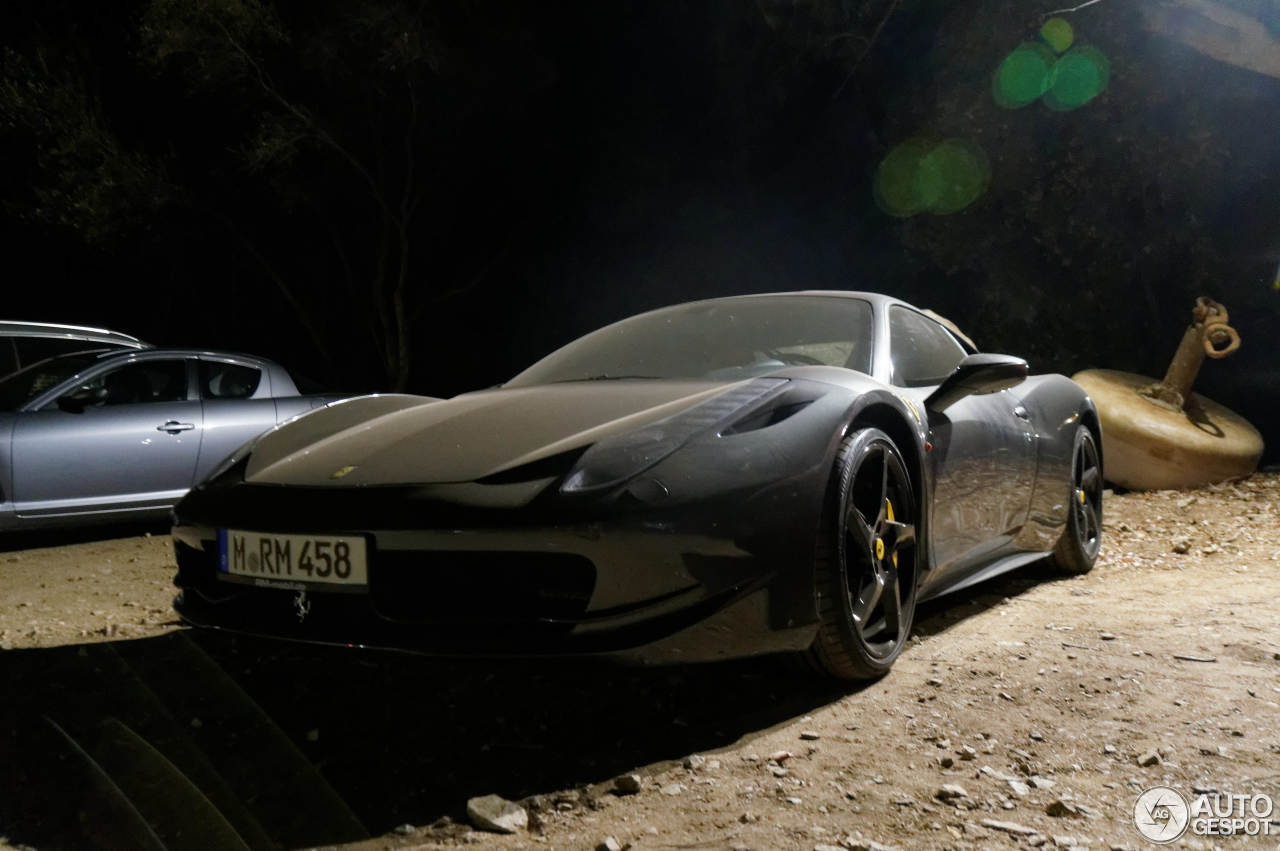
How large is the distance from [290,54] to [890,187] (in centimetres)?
845

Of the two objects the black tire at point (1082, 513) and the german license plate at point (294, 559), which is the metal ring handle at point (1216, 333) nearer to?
the black tire at point (1082, 513)

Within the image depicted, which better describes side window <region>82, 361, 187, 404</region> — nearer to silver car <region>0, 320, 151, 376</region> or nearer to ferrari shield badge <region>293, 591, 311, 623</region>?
silver car <region>0, 320, 151, 376</region>

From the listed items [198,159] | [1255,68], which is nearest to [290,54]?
[198,159]

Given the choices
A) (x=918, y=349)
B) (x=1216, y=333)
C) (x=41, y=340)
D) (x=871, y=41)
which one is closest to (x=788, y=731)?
(x=918, y=349)

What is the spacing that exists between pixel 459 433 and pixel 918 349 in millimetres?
1769

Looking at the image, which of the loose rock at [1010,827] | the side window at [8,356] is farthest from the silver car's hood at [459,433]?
the side window at [8,356]

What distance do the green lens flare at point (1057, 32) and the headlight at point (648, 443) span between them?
8777mm

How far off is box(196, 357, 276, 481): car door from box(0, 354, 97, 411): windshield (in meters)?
0.67

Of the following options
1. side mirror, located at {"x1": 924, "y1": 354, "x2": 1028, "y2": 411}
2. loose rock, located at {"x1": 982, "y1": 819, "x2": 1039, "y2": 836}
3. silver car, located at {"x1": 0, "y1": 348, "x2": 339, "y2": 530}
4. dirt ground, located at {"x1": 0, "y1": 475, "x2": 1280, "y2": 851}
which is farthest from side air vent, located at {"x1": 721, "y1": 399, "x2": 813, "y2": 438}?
silver car, located at {"x1": 0, "y1": 348, "x2": 339, "y2": 530}

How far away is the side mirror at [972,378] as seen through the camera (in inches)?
138

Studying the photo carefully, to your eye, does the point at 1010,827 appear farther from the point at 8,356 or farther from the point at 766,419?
the point at 8,356

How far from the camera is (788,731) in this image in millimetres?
2713

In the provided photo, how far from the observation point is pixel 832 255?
1248 centimetres

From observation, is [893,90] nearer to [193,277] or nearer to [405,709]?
[405,709]
